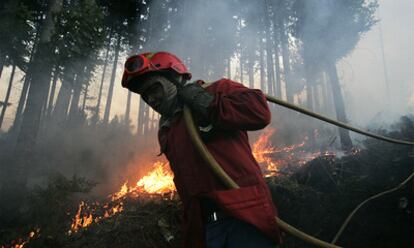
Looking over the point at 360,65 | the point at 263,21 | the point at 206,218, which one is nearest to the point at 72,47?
the point at 206,218

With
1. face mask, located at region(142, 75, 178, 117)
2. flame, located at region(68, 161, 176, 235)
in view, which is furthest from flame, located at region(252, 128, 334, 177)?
face mask, located at region(142, 75, 178, 117)

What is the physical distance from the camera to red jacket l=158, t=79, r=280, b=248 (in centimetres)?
192

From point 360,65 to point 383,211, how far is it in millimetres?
19525

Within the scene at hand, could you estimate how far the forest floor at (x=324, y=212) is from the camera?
415cm

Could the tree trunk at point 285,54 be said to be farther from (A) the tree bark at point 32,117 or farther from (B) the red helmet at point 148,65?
(B) the red helmet at point 148,65

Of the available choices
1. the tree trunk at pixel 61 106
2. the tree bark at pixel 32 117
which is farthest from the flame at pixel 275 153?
the tree trunk at pixel 61 106

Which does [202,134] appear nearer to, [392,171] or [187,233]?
[187,233]

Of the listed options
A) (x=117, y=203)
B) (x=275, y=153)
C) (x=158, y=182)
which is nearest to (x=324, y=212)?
(x=158, y=182)

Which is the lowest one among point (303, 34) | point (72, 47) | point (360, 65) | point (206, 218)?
point (206, 218)

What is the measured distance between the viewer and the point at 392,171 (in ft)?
15.5

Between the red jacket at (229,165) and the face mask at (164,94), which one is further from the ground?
the face mask at (164,94)

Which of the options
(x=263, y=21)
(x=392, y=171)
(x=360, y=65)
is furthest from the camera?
(x=360, y=65)

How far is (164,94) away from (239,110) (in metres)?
0.80

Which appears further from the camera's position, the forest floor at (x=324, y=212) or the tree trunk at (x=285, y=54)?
the tree trunk at (x=285, y=54)
